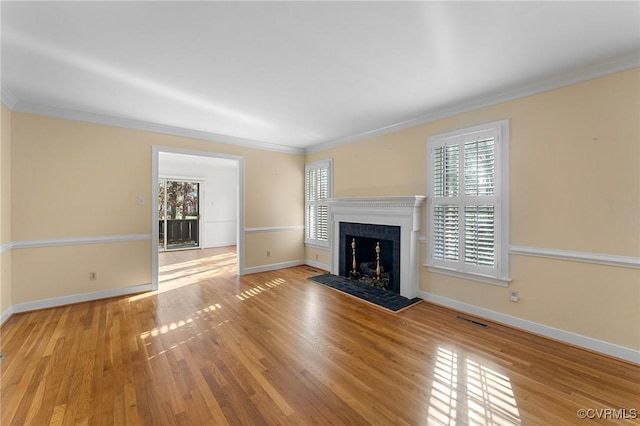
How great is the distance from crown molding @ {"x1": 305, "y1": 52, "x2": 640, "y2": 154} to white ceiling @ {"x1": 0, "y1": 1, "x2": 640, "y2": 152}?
0.04ft

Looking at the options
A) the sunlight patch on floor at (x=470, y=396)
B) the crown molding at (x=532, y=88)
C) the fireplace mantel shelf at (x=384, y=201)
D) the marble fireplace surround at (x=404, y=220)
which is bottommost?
the sunlight patch on floor at (x=470, y=396)

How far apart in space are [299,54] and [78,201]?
143 inches

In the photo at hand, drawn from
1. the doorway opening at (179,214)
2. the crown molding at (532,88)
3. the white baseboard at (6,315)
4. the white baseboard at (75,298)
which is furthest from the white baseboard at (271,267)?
the doorway opening at (179,214)

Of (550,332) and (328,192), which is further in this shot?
(328,192)

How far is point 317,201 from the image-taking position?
5676mm

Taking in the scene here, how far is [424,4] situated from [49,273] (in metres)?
5.06

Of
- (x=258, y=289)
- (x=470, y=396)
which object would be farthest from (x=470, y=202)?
(x=258, y=289)

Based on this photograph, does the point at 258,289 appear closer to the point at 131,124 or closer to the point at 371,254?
the point at 371,254

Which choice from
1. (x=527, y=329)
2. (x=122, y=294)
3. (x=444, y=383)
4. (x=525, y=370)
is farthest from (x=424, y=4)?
(x=122, y=294)

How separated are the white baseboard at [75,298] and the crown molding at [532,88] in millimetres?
4584

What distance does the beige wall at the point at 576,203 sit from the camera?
2301 mm

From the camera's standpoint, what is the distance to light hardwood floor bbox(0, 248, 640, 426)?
5.58 feet

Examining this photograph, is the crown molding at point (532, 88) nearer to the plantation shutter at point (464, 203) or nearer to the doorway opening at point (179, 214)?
the plantation shutter at point (464, 203)

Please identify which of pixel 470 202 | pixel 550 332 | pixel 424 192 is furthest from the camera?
pixel 424 192
